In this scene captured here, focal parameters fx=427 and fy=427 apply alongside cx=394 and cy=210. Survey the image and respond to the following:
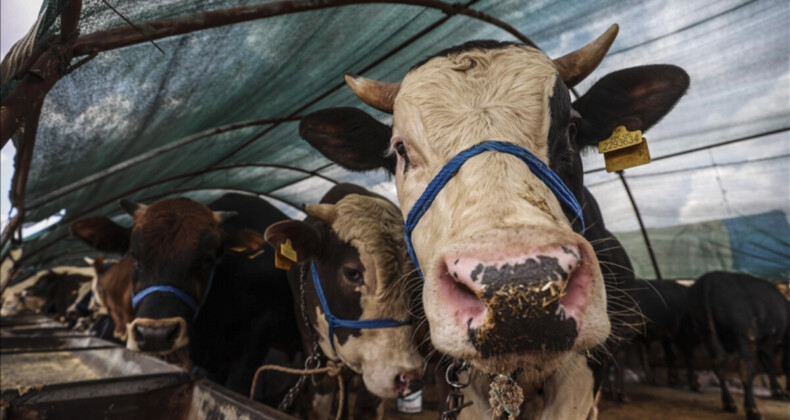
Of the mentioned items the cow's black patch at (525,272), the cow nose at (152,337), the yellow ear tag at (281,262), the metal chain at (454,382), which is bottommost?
the metal chain at (454,382)

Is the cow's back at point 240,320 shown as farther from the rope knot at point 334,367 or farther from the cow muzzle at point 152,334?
the rope knot at point 334,367

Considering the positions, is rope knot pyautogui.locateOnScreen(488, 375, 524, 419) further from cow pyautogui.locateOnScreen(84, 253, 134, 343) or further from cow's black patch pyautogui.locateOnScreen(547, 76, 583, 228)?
cow pyautogui.locateOnScreen(84, 253, 134, 343)

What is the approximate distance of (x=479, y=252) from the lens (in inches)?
39.9

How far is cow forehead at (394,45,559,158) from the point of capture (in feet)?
4.92

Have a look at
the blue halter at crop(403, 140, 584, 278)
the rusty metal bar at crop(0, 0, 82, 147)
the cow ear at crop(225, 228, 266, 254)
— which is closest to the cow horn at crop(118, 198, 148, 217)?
the cow ear at crop(225, 228, 266, 254)

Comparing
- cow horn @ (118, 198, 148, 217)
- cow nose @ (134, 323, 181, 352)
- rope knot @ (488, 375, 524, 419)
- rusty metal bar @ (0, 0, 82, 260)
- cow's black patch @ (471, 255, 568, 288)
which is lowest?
rope knot @ (488, 375, 524, 419)

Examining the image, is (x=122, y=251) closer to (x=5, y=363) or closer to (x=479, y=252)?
(x=5, y=363)

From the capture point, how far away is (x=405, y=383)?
7.98 feet

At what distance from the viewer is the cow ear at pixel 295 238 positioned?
269 cm

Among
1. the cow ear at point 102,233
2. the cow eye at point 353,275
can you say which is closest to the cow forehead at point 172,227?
the cow ear at point 102,233

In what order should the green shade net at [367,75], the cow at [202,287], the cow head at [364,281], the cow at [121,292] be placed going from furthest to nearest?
the cow at [121,292] < the green shade net at [367,75] < the cow at [202,287] < the cow head at [364,281]

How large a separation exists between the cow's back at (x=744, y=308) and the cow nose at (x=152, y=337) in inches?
291

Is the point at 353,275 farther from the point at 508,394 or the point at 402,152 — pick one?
the point at 508,394

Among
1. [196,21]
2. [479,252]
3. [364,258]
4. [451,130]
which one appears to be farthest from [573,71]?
[196,21]
